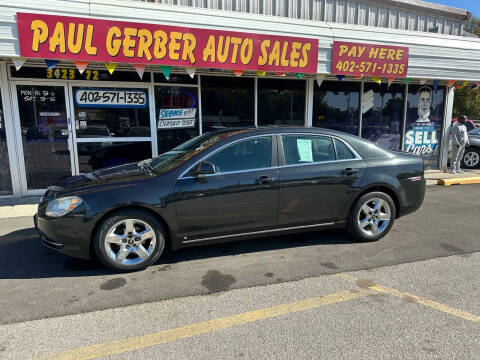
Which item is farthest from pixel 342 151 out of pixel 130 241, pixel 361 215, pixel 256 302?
pixel 130 241

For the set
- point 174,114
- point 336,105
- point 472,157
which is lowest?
point 472,157

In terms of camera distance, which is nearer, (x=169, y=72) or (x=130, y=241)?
(x=130, y=241)

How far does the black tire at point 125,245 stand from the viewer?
11.2ft

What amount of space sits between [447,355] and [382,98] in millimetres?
8582

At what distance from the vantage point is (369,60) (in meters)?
7.74

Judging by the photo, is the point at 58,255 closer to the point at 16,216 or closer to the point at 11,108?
the point at 16,216

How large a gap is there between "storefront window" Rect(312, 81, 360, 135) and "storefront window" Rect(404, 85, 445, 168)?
6.24 feet

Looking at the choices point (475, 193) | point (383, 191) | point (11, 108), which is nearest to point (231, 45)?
point (383, 191)

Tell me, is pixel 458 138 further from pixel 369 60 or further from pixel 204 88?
pixel 204 88

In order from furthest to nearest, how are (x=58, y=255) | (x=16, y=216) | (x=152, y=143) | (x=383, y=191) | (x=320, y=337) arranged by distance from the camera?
1. (x=152, y=143)
2. (x=16, y=216)
3. (x=383, y=191)
4. (x=58, y=255)
5. (x=320, y=337)

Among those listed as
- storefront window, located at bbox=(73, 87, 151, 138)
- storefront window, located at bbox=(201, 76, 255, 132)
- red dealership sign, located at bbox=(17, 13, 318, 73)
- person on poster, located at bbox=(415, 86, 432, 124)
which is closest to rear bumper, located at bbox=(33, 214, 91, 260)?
red dealership sign, located at bbox=(17, 13, 318, 73)

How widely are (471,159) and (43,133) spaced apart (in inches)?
506

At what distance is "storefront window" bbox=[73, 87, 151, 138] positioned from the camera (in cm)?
691

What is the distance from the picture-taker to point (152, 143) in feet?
24.5
